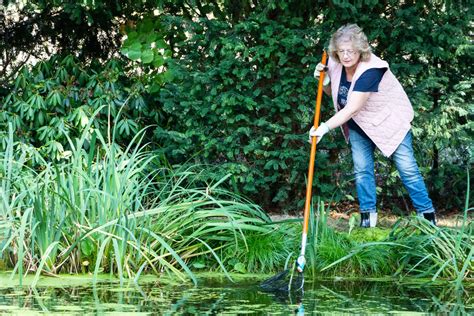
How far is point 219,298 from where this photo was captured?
16.6ft

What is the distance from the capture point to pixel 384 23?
7.86 metres

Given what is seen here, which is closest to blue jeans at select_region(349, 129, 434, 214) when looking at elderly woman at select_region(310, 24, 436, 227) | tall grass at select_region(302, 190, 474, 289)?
elderly woman at select_region(310, 24, 436, 227)

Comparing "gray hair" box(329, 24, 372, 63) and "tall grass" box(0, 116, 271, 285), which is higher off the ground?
"gray hair" box(329, 24, 372, 63)

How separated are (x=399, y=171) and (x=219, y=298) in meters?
2.23

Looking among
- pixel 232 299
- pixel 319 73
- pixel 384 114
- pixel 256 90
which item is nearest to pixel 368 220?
pixel 384 114

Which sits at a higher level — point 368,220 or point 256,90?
point 256,90

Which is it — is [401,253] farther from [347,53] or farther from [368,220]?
[347,53]

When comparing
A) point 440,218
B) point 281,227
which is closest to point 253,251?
point 281,227

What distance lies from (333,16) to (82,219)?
312 cm

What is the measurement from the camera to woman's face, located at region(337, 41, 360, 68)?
635cm

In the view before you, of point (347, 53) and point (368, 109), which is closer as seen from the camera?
point (347, 53)

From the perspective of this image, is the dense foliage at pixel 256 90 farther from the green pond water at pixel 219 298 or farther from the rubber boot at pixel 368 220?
the green pond water at pixel 219 298

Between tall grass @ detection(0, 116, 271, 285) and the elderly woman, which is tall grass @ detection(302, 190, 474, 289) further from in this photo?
the elderly woman

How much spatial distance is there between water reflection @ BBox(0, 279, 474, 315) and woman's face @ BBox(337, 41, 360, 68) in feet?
5.18
